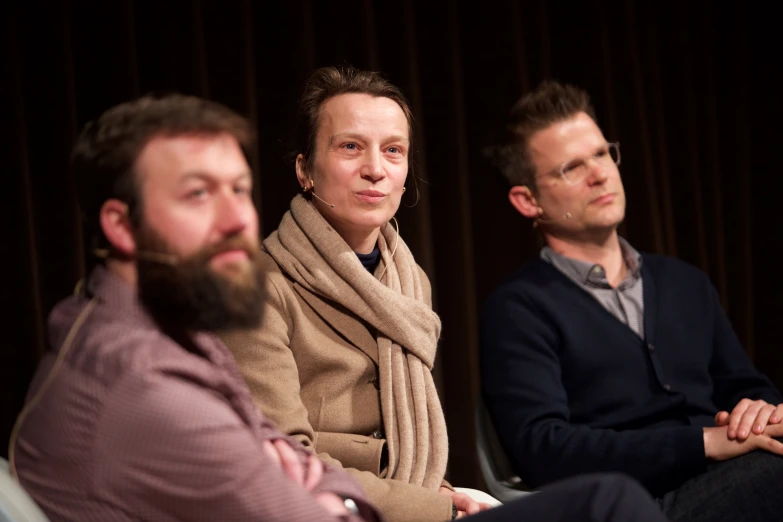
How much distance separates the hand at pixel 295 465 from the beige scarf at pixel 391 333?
46 cm

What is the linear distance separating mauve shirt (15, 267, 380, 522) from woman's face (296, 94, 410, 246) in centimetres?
82

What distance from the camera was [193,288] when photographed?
1.13 m

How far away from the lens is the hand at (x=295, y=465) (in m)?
1.25

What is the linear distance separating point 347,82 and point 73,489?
1.15m

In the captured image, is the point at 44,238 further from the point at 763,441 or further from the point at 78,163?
the point at 763,441

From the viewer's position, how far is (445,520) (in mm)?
1641

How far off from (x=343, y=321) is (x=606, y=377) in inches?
25.4

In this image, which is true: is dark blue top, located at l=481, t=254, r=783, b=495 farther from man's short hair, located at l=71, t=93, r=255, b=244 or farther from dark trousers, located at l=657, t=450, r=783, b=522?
man's short hair, located at l=71, t=93, r=255, b=244

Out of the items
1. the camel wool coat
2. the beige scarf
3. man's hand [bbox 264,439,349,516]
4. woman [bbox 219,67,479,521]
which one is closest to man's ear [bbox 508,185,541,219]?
woman [bbox 219,67,479,521]

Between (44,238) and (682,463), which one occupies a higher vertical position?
(44,238)

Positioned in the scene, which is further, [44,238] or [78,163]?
[44,238]

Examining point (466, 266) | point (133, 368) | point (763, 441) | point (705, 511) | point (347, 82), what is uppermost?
point (347, 82)

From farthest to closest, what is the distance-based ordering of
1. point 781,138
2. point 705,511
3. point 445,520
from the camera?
1. point 781,138
2. point 705,511
3. point 445,520

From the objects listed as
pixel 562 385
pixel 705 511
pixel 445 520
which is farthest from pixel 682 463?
pixel 445 520
